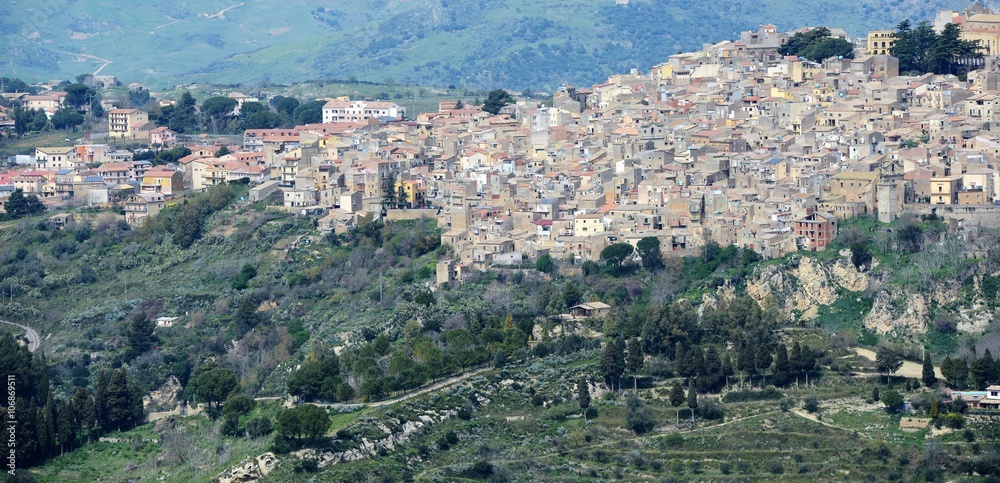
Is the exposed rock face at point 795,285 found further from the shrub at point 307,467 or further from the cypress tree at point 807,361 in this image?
the shrub at point 307,467

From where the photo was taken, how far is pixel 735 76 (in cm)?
5941

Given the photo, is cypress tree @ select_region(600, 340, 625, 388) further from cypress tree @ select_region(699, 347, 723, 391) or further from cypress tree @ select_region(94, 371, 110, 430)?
cypress tree @ select_region(94, 371, 110, 430)

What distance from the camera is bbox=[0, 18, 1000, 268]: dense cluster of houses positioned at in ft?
153

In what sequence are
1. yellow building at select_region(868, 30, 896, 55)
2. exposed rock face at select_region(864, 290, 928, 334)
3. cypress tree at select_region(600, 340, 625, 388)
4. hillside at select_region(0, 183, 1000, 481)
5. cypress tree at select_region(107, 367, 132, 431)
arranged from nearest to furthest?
hillside at select_region(0, 183, 1000, 481) < cypress tree at select_region(600, 340, 625, 388) < exposed rock face at select_region(864, 290, 928, 334) < cypress tree at select_region(107, 367, 132, 431) < yellow building at select_region(868, 30, 896, 55)

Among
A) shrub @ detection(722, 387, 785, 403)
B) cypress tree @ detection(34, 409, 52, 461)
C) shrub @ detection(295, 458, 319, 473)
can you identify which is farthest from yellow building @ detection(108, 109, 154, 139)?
shrub @ detection(295, 458, 319, 473)

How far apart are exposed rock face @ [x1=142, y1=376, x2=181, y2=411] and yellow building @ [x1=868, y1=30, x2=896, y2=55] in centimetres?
2396

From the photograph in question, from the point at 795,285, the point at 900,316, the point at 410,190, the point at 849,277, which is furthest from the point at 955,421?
the point at 410,190

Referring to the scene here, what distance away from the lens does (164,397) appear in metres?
47.1

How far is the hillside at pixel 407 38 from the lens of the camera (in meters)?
114

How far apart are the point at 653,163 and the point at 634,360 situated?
10.8m

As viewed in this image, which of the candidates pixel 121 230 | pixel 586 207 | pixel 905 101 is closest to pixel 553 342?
pixel 586 207

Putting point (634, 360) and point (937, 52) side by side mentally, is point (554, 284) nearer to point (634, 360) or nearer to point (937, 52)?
point (634, 360)

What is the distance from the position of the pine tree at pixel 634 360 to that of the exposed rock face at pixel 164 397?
11.2 meters

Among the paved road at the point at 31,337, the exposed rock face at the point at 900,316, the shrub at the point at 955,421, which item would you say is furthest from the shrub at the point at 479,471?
the paved road at the point at 31,337
